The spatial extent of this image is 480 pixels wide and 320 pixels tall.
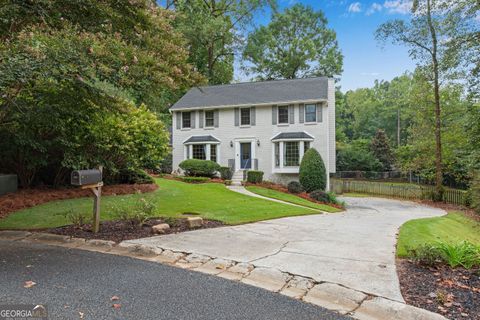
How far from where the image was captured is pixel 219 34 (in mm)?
30578

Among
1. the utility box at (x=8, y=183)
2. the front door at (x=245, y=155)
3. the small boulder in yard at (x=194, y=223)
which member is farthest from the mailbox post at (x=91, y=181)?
the front door at (x=245, y=155)

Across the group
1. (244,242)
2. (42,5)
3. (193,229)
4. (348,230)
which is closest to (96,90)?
(42,5)

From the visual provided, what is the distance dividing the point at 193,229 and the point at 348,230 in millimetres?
3726

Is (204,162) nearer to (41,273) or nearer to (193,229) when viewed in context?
(193,229)

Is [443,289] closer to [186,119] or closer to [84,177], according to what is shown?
[84,177]

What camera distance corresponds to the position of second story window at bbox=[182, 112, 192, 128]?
23516 millimetres

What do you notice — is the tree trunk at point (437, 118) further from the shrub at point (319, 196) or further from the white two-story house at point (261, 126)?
the shrub at point (319, 196)

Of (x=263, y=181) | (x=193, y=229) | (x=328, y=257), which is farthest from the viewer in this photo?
(x=263, y=181)

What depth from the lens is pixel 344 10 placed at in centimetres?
1894

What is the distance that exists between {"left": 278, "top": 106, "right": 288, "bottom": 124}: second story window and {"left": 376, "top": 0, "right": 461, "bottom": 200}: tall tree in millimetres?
7574

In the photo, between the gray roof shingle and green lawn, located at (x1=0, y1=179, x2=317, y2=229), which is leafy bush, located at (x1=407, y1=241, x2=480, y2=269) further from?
the gray roof shingle

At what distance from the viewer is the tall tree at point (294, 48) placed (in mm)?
35094

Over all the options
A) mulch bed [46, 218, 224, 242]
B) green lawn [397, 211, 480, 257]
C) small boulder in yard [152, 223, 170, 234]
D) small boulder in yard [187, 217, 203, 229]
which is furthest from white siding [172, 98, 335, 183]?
small boulder in yard [152, 223, 170, 234]

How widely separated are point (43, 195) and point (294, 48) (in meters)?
31.1
